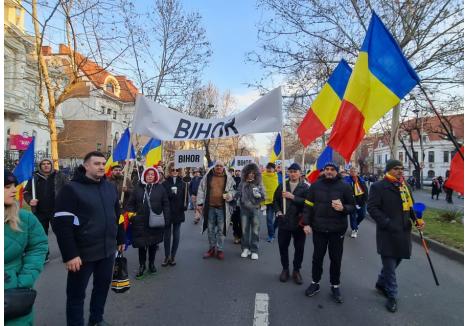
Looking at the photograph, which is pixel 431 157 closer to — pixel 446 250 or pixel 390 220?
pixel 446 250

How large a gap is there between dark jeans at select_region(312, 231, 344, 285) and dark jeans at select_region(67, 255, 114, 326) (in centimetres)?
262

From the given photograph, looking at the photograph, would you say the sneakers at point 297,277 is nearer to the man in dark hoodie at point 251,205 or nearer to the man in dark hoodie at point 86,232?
the man in dark hoodie at point 251,205

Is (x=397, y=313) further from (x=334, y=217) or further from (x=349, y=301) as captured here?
(x=334, y=217)

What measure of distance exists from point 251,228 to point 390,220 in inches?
→ 115

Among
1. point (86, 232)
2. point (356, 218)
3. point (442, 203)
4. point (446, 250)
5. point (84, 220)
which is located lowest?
point (442, 203)

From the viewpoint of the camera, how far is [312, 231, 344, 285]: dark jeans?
4.52 metres

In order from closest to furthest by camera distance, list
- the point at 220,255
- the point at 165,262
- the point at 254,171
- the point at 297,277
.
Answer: the point at 297,277
the point at 165,262
the point at 220,255
the point at 254,171

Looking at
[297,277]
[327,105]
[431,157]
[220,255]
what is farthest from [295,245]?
[431,157]

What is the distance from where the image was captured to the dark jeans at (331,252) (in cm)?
452

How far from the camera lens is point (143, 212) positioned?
209 inches

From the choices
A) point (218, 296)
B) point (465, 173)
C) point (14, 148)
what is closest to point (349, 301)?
point (218, 296)

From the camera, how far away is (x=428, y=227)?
9742 mm

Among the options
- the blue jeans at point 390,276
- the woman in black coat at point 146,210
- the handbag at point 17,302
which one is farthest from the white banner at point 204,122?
the handbag at point 17,302

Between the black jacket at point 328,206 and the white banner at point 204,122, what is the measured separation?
1.43 meters
